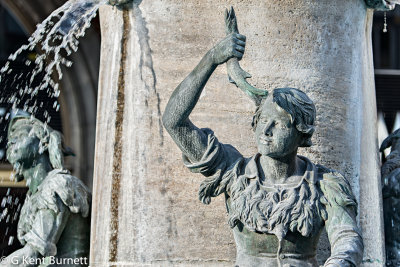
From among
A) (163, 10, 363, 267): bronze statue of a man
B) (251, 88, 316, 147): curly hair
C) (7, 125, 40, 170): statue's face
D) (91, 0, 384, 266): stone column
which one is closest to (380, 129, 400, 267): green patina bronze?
(91, 0, 384, 266): stone column

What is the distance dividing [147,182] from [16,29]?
12.7 m

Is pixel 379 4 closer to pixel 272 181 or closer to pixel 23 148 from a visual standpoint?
pixel 272 181

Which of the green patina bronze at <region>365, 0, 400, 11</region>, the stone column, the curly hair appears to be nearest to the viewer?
the curly hair

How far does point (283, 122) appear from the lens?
21.8 feet

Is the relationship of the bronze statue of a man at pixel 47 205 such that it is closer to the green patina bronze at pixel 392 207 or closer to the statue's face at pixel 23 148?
the statue's face at pixel 23 148

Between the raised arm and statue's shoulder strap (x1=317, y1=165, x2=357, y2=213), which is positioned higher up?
the raised arm

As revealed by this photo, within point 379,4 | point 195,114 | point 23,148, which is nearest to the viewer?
point 195,114

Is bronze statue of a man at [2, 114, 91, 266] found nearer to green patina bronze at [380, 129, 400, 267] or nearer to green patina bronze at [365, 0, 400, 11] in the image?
green patina bronze at [380, 129, 400, 267]

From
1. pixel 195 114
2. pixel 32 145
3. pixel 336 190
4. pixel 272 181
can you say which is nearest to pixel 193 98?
pixel 272 181

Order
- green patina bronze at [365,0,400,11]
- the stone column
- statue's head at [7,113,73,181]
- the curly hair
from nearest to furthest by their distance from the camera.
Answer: the curly hair
the stone column
green patina bronze at [365,0,400,11]
statue's head at [7,113,73,181]

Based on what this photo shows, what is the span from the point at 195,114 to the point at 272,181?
117 cm

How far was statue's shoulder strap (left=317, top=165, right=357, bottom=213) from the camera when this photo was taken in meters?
6.67

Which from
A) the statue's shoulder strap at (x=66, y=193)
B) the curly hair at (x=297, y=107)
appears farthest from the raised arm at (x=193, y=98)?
the statue's shoulder strap at (x=66, y=193)

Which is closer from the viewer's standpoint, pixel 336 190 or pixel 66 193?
pixel 336 190
